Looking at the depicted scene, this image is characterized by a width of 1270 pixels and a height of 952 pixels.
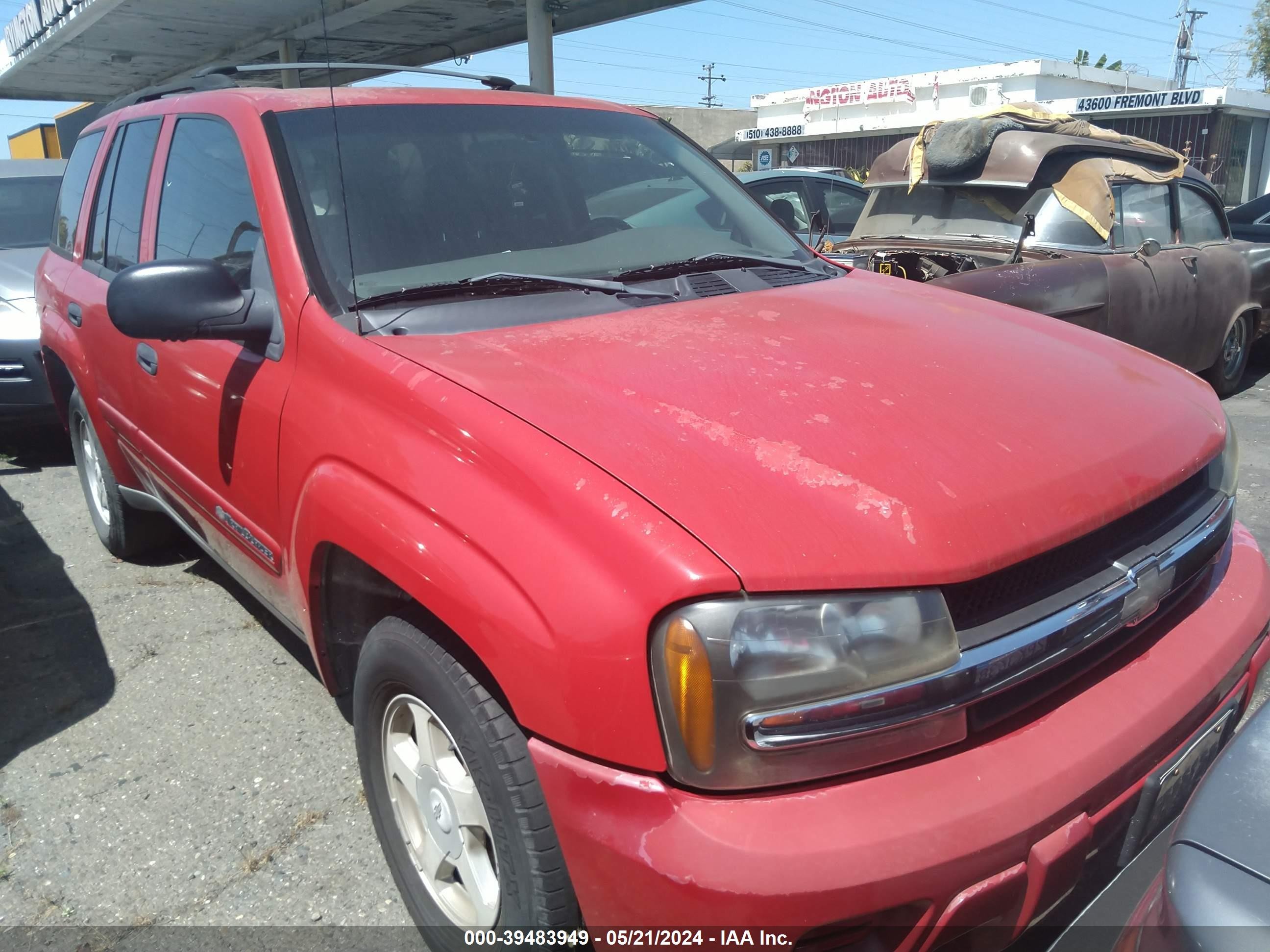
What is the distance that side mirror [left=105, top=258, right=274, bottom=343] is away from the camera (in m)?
2.23

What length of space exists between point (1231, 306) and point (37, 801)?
23.6 ft

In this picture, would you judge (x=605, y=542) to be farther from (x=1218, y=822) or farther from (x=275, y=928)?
(x=275, y=928)

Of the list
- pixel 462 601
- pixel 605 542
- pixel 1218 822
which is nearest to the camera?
pixel 1218 822

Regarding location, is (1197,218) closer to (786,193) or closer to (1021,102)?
(786,193)

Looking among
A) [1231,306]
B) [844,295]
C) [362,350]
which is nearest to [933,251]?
[1231,306]

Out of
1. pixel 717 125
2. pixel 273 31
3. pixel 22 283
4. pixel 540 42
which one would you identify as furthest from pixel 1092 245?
pixel 717 125

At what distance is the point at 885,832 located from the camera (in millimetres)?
1367

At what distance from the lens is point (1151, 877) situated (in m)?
1.32

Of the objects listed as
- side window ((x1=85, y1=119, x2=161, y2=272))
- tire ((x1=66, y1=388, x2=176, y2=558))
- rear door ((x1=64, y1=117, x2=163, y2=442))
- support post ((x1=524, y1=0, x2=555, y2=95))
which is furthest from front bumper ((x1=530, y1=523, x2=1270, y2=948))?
support post ((x1=524, y1=0, x2=555, y2=95))

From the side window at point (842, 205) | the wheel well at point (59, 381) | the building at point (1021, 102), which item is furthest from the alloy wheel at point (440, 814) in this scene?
the building at point (1021, 102)

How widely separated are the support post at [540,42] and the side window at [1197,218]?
28.4 ft

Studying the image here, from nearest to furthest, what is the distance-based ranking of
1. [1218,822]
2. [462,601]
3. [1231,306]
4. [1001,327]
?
1. [1218,822]
2. [462,601]
3. [1001,327]
4. [1231,306]

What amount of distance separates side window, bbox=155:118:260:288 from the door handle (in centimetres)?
31

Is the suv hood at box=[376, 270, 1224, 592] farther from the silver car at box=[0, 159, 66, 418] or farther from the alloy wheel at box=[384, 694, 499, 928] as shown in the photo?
the silver car at box=[0, 159, 66, 418]
